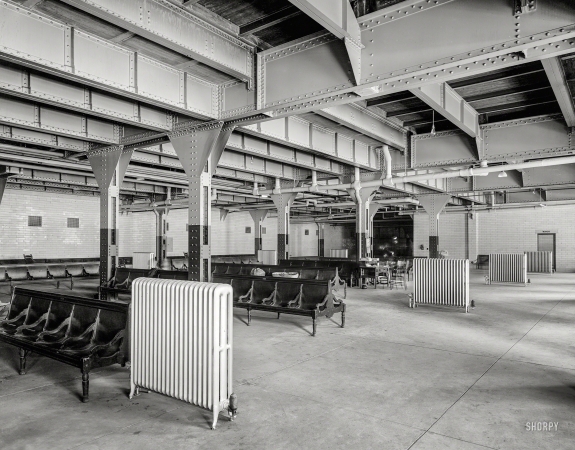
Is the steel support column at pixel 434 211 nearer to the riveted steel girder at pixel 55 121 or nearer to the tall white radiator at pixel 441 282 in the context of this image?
the tall white radiator at pixel 441 282

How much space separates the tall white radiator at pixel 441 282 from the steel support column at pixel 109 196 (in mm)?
8392

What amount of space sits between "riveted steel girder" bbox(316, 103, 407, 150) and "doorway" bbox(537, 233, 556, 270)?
21588 mm

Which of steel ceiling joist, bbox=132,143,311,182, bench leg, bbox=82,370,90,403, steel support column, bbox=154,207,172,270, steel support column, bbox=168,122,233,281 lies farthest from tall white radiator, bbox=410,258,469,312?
steel support column, bbox=154,207,172,270

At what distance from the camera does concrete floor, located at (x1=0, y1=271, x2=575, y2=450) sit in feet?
12.8

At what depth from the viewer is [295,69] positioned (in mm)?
6508

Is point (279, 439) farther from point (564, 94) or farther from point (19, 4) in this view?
point (564, 94)

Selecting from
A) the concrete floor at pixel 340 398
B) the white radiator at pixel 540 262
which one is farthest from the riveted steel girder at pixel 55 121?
the white radiator at pixel 540 262

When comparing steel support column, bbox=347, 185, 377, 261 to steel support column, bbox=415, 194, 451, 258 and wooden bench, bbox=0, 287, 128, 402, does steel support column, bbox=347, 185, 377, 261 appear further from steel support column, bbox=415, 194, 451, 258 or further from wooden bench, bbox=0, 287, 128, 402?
wooden bench, bbox=0, 287, 128, 402

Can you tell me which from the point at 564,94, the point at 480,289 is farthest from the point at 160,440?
the point at 480,289

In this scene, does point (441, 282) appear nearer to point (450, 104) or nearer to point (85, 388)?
point (450, 104)

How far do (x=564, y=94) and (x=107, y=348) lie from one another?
8314 millimetres

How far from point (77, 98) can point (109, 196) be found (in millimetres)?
4097

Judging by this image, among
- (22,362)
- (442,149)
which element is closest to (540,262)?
(442,149)

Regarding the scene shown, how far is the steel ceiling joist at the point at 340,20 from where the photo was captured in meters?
4.59
